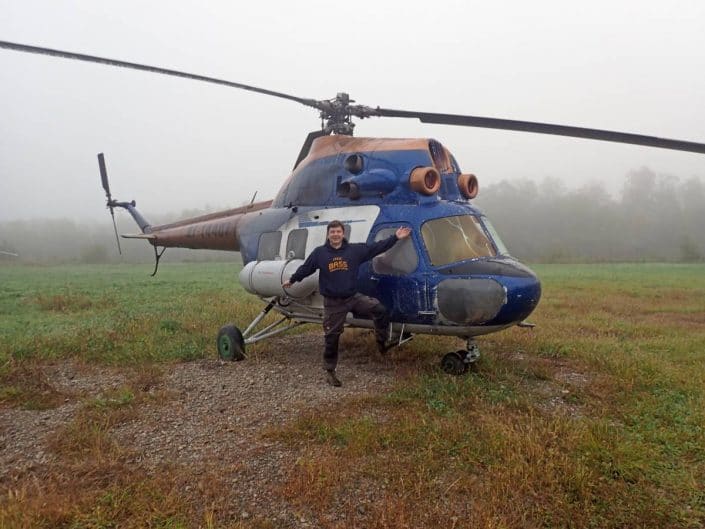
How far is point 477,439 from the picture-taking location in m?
4.44

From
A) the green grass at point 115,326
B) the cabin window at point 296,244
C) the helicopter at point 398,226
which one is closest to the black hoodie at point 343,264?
the helicopter at point 398,226

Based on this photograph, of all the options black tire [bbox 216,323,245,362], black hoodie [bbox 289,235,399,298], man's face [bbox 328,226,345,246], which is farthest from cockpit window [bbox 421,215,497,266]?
black tire [bbox 216,323,245,362]

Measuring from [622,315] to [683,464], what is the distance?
9.46 meters

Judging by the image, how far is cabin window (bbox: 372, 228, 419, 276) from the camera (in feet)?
19.9

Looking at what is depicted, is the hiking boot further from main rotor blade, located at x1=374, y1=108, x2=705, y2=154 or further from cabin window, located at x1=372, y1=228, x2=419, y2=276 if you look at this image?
main rotor blade, located at x1=374, y1=108, x2=705, y2=154

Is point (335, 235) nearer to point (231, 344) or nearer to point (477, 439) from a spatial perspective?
point (231, 344)

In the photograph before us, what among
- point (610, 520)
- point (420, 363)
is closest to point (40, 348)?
point (420, 363)

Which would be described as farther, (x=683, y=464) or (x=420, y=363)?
(x=420, y=363)

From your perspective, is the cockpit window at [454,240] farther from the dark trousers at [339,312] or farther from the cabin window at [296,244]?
the cabin window at [296,244]

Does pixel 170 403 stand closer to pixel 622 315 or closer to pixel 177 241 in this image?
pixel 177 241

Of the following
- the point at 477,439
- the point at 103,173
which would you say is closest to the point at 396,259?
the point at 477,439

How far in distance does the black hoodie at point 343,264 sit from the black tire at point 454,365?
1.56m

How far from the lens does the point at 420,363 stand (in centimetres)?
710

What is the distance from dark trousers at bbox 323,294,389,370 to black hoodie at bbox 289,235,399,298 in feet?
0.36
